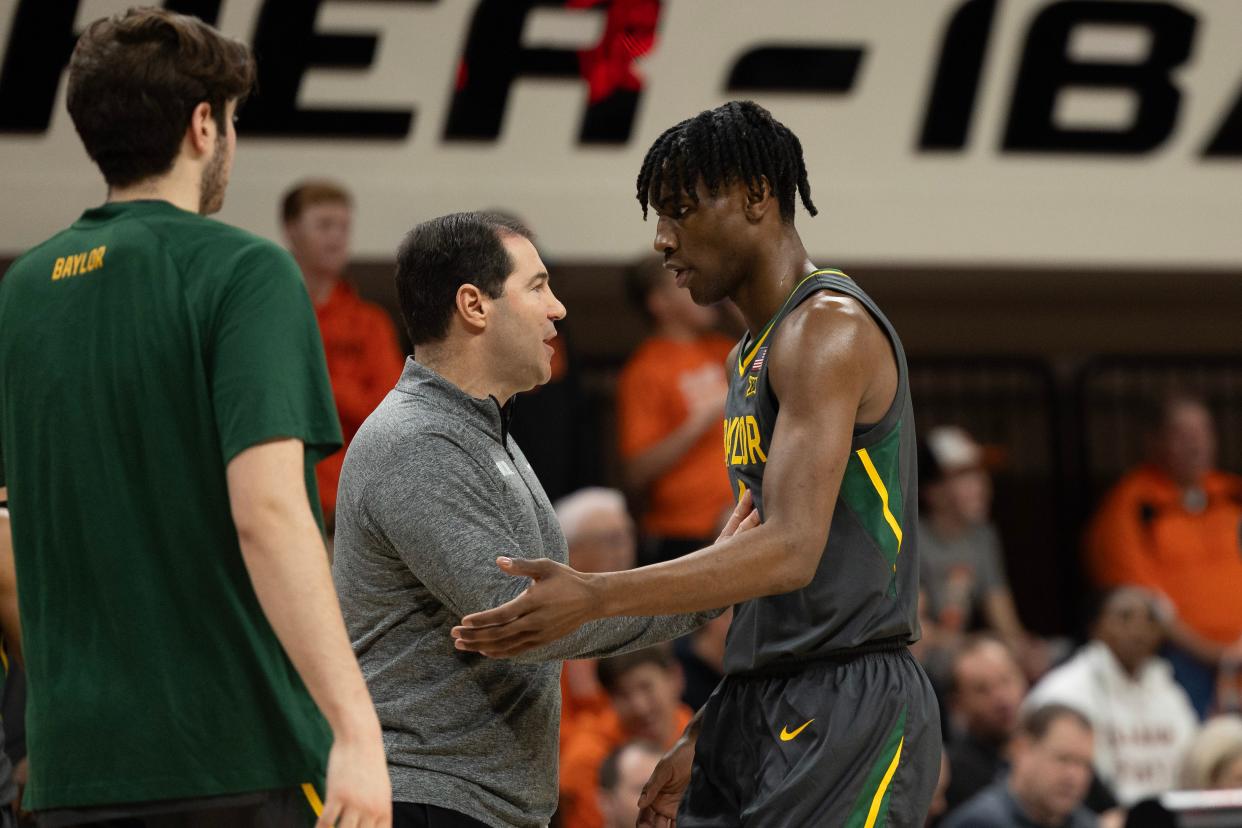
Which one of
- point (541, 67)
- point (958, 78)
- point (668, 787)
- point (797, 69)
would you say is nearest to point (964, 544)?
point (958, 78)

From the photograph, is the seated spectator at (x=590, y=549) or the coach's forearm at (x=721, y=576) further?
the seated spectator at (x=590, y=549)

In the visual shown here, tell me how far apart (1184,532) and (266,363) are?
21.4 feet

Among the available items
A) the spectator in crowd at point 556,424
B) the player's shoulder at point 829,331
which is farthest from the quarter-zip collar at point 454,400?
the spectator in crowd at point 556,424

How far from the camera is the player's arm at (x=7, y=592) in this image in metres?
3.16

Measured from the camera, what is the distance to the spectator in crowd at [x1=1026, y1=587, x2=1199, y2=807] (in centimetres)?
718

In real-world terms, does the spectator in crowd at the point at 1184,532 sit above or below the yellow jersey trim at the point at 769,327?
below

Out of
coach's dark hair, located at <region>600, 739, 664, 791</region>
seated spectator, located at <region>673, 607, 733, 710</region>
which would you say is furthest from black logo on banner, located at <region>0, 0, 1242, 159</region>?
coach's dark hair, located at <region>600, 739, 664, 791</region>

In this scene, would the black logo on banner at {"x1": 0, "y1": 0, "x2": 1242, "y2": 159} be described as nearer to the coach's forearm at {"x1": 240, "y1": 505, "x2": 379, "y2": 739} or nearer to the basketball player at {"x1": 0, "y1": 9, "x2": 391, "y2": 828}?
the basketball player at {"x1": 0, "y1": 9, "x2": 391, "y2": 828}

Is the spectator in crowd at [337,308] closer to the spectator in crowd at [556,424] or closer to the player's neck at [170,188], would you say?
the spectator in crowd at [556,424]

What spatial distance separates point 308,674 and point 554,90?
5.71m

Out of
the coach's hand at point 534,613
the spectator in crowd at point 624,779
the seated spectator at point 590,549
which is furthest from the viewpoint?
the seated spectator at point 590,549

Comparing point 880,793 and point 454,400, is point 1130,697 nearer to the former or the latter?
point 880,793

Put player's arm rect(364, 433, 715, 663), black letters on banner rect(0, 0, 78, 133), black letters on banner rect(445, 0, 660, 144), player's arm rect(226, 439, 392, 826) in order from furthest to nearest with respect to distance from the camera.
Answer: black letters on banner rect(445, 0, 660, 144)
black letters on banner rect(0, 0, 78, 133)
player's arm rect(364, 433, 715, 663)
player's arm rect(226, 439, 392, 826)

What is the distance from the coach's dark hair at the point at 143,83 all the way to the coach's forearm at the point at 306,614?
0.52 metres
